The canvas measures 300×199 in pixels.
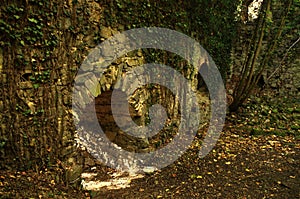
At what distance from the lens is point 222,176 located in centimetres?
431

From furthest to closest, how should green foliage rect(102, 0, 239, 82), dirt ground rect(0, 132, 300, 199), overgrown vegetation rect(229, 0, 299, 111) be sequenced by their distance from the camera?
overgrown vegetation rect(229, 0, 299, 111) → green foliage rect(102, 0, 239, 82) → dirt ground rect(0, 132, 300, 199)

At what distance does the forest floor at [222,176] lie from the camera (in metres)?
3.12

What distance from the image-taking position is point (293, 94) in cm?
953

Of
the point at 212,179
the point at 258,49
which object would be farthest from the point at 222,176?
the point at 258,49

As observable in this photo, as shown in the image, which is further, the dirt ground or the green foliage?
the green foliage

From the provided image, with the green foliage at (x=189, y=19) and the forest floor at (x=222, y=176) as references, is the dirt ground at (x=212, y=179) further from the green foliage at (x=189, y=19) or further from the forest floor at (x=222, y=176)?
the green foliage at (x=189, y=19)

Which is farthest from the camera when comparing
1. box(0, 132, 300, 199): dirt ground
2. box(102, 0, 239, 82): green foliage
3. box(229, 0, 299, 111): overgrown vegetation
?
box(229, 0, 299, 111): overgrown vegetation

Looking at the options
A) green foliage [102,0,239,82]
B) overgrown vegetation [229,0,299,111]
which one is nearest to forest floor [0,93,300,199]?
overgrown vegetation [229,0,299,111]

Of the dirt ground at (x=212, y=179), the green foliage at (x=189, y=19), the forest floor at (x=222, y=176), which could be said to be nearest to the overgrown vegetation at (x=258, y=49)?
the green foliage at (x=189, y=19)

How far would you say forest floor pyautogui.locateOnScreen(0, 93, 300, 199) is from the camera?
3119 millimetres

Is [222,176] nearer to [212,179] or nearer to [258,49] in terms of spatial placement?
[212,179]

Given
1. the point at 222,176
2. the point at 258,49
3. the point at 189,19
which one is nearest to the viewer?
the point at 222,176

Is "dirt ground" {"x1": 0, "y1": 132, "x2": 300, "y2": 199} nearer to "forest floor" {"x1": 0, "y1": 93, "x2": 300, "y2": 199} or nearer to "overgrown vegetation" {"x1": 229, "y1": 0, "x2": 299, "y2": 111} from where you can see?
"forest floor" {"x1": 0, "y1": 93, "x2": 300, "y2": 199}

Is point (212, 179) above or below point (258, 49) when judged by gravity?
below
